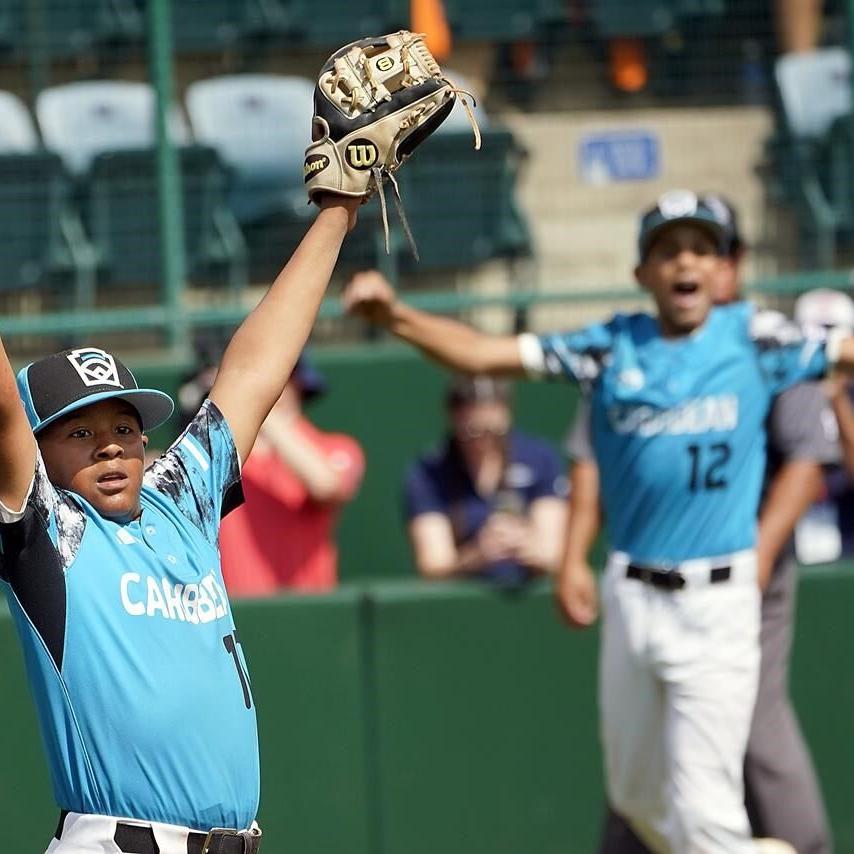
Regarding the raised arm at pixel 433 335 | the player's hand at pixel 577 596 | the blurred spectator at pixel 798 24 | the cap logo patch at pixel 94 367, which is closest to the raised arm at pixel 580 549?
the player's hand at pixel 577 596

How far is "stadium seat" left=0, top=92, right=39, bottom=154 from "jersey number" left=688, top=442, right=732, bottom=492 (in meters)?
3.72

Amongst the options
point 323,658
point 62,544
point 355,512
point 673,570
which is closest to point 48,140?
point 355,512

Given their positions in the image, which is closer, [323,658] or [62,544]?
[62,544]

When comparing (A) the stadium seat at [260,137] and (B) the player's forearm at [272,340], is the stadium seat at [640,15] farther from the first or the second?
(B) the player's forearm at [272,340]

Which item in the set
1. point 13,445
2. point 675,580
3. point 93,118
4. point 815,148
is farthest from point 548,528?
point 13,445

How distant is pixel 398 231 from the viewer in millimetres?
7684

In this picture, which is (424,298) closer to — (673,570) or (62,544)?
(673,570)

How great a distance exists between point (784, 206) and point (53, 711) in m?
5.35

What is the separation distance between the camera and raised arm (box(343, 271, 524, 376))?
5.06m

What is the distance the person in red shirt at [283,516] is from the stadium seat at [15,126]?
7.31 feet

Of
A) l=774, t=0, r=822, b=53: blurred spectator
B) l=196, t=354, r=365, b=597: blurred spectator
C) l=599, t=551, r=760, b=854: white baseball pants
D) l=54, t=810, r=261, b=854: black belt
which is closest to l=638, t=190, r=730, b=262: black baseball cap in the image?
l=599, t=551, r=760, b=854: white baseball pants

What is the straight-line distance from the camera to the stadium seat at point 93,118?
24.8 feet

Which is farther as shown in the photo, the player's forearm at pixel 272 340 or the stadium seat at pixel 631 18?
the stadium seat at pixel 631 18

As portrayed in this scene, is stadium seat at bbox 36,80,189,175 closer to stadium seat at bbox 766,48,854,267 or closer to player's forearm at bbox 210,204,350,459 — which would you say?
stadium seat at bbox 766,48,854,267
